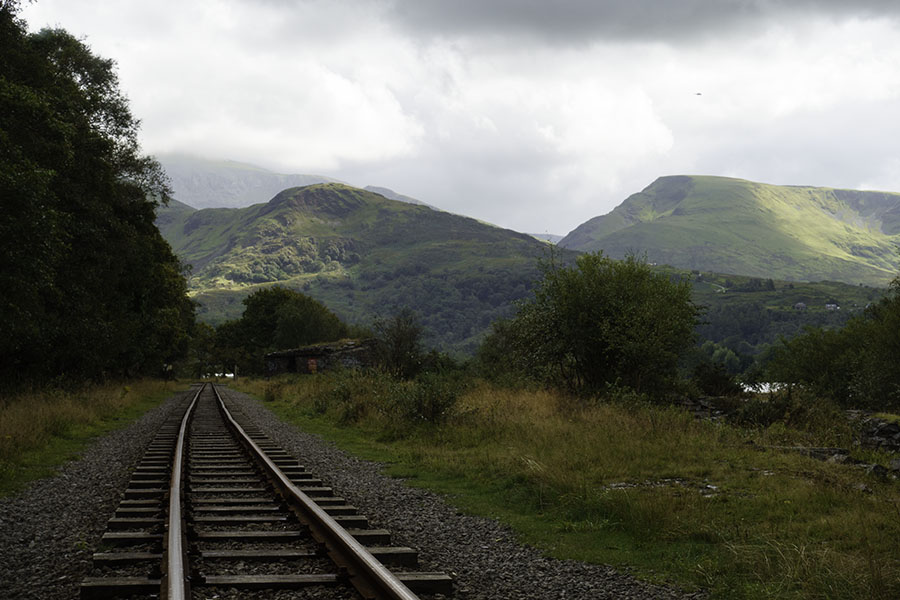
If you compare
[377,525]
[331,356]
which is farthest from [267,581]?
[331,356]

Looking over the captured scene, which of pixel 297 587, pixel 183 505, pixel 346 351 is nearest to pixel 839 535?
pixel 297 587

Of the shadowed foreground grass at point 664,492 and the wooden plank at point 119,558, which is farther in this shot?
the shadowed foreground grass at point 664,492

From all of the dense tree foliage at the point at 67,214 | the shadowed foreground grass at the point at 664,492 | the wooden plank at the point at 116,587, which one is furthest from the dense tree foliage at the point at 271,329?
the wooden plank at the point at 116,587

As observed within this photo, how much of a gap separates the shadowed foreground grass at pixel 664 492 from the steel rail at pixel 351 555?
240 cm


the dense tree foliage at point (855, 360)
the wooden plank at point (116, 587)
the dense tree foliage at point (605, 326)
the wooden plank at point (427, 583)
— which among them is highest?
the dense tree foliage at point (605, 326)

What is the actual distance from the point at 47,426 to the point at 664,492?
1609 centimetres

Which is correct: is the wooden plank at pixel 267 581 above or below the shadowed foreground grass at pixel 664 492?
above

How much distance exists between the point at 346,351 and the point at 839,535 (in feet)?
174

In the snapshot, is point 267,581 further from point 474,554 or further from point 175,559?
point 474,554

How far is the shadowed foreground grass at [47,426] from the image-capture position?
12.6m

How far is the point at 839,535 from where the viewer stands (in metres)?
7.31

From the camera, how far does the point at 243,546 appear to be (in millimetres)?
6586

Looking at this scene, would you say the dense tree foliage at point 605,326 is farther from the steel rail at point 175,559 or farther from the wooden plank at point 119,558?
the wooden plank at point 119,558

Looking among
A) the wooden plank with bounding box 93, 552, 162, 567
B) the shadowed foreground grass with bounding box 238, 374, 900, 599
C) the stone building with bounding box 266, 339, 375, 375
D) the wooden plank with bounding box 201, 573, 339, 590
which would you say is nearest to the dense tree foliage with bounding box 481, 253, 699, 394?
the shadowed foreground grass with bounding box 238, 374, 900, 599
